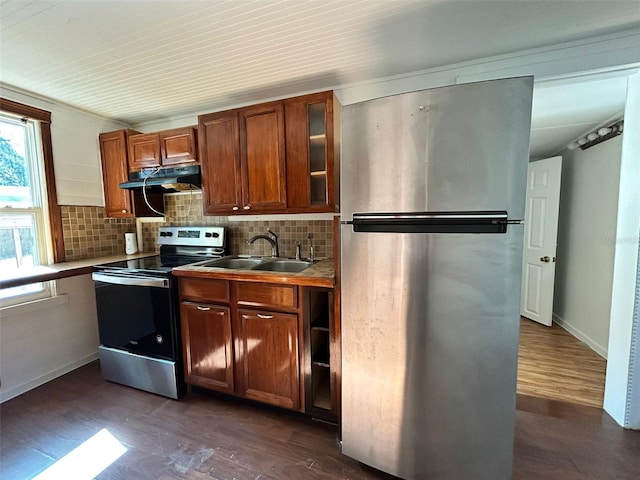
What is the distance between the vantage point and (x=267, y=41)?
1.58 meters

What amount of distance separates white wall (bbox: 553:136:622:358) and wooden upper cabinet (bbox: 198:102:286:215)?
3035mm

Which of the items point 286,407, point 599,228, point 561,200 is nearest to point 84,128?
point 286,407

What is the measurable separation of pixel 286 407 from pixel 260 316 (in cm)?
62

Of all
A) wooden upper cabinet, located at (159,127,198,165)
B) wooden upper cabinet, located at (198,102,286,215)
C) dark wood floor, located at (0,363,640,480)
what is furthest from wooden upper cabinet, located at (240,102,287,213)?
dark wood floor, located at (0,363,640,480)

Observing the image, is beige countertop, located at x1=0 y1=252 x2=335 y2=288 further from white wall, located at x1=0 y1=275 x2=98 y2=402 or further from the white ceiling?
the white ceiling

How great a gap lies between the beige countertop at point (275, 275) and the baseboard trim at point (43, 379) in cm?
157

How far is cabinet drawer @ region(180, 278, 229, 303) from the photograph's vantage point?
1.89 metres

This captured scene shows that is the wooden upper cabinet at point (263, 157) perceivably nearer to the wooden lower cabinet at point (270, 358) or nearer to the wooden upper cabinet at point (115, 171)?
the wooden lower cabinet at point (270, 358)

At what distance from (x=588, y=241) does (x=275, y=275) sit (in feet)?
11.1

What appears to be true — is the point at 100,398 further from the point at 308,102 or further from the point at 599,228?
the point at 599,228

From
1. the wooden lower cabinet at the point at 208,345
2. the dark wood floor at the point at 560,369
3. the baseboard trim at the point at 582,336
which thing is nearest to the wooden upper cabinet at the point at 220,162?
the wooden lower cabinet at the point at 208,345

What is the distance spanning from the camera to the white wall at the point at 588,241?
8.37 feet

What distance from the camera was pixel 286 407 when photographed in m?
1.79

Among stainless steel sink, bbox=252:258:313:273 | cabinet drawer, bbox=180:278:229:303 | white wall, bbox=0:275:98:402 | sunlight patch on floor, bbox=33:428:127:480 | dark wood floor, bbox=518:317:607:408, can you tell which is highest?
stainless steel sink, bbox=252:258:313:273
